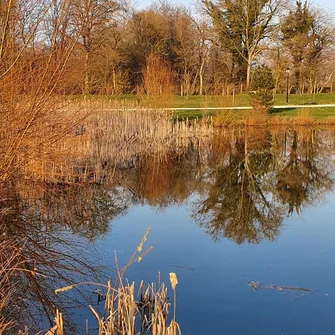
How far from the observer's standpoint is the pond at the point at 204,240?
4297 millimetres

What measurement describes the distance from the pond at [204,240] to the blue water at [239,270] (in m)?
0.01

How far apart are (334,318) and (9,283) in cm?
271

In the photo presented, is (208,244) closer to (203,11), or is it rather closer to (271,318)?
(271,318)

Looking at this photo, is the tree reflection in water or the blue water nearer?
the blue water

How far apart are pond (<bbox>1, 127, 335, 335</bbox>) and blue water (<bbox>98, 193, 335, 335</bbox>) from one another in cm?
1

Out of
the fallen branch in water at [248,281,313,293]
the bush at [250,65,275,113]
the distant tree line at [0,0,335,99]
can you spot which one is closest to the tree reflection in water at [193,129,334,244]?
the fallen branch in water at [248,281,313,293]

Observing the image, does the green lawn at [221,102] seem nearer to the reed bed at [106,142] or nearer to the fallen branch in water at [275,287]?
the reed bed at [106,142]

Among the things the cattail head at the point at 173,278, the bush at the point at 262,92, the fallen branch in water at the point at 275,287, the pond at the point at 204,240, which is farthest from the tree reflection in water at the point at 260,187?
the bush at the point at 262,92

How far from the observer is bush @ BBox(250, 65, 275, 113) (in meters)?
22.5

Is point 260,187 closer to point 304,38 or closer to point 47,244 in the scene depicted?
point 47,244

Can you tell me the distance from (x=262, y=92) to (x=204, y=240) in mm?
17283

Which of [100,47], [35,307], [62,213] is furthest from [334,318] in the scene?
[100,47]

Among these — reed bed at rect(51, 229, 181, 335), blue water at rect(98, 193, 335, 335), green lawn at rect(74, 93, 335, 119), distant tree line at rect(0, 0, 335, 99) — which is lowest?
blue water at rect(98, 193, 335, 335)

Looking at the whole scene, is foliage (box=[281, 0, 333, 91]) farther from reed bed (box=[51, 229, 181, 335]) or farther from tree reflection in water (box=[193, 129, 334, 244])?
reed bed (box=[51, 229, 181, 335])
